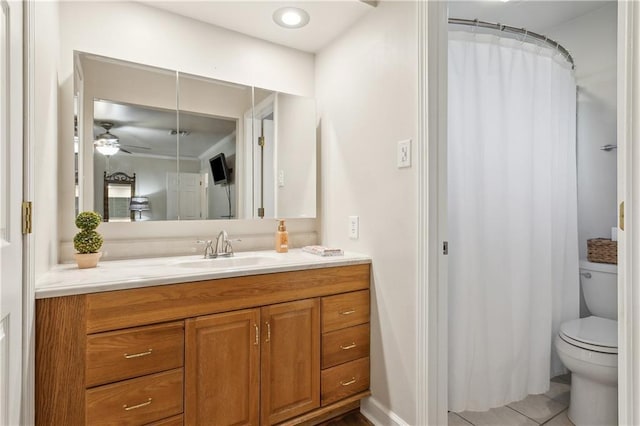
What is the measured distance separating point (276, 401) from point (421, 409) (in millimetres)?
643

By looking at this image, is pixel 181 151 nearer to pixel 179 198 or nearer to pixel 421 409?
pixel 179 198

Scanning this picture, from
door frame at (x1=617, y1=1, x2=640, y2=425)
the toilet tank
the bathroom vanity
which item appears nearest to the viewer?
door frame at (x1=617, y1=1, x2=640, y2=425)

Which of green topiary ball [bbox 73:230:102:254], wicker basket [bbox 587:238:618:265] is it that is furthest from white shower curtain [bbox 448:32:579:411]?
green topiary ball [bbox 73:230:102:254]

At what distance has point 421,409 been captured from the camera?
1.47 meters

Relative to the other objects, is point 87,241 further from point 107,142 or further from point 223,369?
point 223,369

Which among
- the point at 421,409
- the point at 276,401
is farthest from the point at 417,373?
the point at 276,401

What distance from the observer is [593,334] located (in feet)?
5.87

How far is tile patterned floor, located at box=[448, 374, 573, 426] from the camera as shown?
1749 mm

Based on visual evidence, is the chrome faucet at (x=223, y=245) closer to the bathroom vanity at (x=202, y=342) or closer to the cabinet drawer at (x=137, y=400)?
the bathroom vanity at (x=202, y=342)

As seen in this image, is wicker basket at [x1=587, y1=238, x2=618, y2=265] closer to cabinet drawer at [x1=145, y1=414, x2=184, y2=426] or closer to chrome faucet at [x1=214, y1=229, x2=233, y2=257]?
chrome faucet at [x1=214, y1=229, x2=233, y2=257]

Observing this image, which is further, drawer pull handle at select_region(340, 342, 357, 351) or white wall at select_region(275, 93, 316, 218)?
white wall at select_region(275, 93, 316, 218)

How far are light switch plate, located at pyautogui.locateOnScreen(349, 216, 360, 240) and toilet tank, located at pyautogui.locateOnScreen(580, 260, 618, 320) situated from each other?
1.61 m

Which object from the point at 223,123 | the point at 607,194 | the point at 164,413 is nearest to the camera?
the point at 164,413

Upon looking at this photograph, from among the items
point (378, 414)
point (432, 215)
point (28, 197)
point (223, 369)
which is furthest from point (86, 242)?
point (378, 414)
